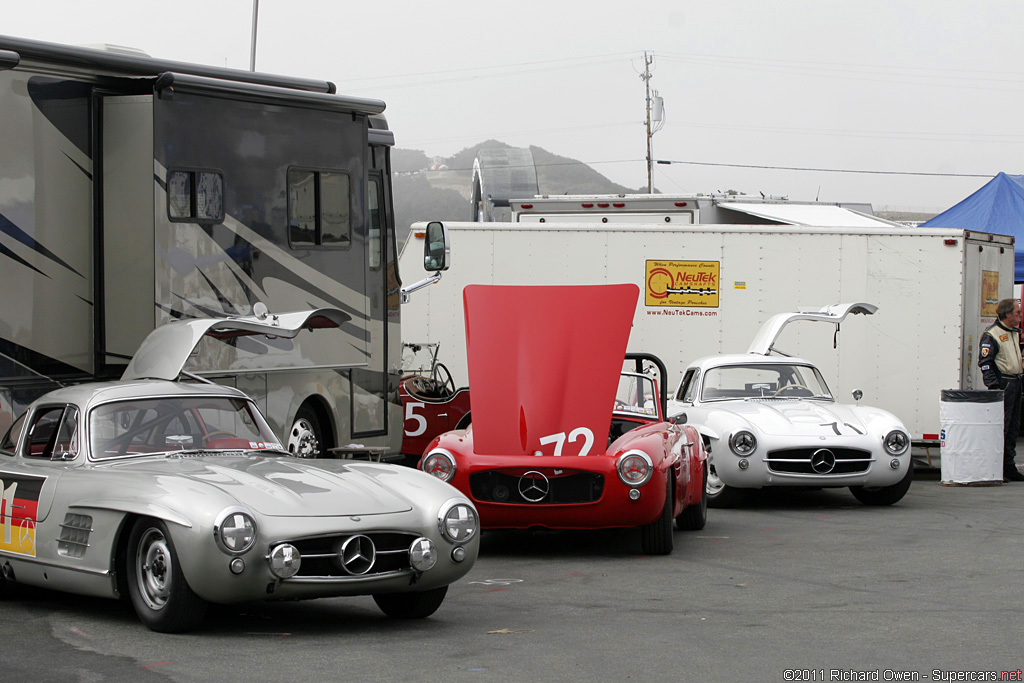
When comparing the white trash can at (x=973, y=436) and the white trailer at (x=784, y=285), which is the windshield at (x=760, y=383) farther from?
the white trailer at (x=784, y=285)

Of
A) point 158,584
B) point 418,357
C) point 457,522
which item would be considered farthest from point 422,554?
point 418,357

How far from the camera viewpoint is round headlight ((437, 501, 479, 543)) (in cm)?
661

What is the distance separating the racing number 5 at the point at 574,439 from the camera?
9.26m

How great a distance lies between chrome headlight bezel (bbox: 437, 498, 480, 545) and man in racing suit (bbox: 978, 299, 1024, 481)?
9.59m

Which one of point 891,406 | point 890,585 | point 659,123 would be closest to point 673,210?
point 891,406

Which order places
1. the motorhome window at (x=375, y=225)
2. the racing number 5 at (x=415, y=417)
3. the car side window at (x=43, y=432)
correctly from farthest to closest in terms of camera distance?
the racing number 5 at (x=415, y=417), the motorhome window at (x=375, y=225), the car side window at (x=43, y=432)

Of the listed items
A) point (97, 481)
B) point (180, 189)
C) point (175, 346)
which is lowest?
point (97, 481)

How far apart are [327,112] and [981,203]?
49.0ft

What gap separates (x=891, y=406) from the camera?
15.6m

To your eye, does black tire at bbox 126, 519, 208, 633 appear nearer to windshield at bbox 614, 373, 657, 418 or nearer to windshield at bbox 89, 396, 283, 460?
windshield at bbox 89, 396, 283, 460

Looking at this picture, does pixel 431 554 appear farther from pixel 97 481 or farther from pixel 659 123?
pixel 659 123

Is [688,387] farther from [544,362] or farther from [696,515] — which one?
[544,362]

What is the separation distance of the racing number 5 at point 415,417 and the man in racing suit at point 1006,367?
243 inches

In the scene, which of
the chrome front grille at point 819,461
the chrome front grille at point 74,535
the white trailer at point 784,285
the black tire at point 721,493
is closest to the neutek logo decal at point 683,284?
the white trailer at point 784,285
